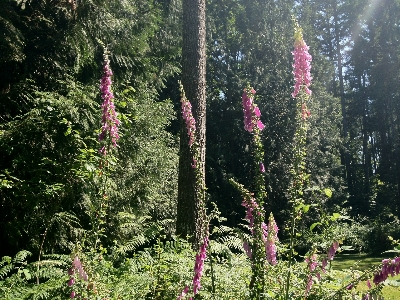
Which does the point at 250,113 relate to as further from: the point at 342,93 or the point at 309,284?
the point at 342,93

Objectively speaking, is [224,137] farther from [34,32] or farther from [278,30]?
[34,32]

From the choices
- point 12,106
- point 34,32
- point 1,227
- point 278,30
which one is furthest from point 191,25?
point 278,30

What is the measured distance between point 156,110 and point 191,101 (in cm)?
261

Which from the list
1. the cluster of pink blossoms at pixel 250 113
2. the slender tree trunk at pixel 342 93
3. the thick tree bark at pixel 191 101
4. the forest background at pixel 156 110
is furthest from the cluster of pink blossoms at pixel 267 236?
the slender tree trunk at pixel 342 93

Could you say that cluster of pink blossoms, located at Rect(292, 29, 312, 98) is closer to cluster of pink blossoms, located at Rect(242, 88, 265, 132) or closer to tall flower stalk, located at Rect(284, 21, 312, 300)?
tall flower stalk, located at Rect(284, 21, 312, 300)

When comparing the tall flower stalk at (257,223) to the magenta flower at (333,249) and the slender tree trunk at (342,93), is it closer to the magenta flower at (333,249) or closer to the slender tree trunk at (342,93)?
the magenta flower at (333,249)

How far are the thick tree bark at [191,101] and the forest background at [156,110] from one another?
0.50m

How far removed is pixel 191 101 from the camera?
541 cm

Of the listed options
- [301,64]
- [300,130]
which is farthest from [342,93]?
[300,130]

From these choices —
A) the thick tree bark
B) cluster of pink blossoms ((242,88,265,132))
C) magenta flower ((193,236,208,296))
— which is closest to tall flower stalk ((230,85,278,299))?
cluster of pink blossoms ((242,88,265,132))

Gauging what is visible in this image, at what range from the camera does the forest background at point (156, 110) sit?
5016mm

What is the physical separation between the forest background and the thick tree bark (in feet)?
1.64

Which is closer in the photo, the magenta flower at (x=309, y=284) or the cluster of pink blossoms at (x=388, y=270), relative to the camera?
the cluster of pink blossoms at (x=388, y=270)

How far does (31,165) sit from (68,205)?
806 mm
